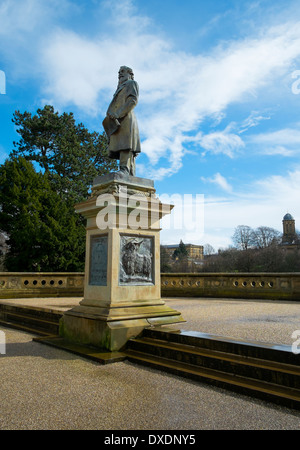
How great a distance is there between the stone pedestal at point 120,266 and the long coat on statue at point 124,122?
76 cm

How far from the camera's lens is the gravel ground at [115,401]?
9.61 feet

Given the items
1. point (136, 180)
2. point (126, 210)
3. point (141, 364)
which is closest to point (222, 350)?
point (141, 364)

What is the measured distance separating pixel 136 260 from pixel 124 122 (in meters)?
2.76

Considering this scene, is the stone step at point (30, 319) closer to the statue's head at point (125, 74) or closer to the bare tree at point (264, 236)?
the statue's head at point (125, 74)

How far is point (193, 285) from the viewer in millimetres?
14875

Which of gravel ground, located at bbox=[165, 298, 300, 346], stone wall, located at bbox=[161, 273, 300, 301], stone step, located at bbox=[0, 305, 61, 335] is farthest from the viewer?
stone wall, located at bbox=[161, 273, 300, 301]

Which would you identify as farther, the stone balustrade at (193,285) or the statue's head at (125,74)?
the stone balustrade at (193,285)

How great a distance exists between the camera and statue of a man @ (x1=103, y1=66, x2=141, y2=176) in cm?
675

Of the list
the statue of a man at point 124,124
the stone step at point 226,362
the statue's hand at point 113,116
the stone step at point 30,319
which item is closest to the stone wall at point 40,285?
the stone step at point 30,319

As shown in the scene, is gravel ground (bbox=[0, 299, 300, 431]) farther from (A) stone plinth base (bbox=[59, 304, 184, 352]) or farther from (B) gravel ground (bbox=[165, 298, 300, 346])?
(A) stone plinth base (bbox=[59, 304, 184, 352])

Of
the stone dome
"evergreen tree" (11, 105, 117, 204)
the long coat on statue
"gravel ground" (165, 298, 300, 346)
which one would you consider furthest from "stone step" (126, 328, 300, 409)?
the stone dome

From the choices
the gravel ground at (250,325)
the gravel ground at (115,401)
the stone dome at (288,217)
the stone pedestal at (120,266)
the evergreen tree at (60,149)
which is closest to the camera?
the gravel ground at (115,401)

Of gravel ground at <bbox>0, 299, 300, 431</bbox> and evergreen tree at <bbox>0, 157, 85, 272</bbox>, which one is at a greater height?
evergreen tree at <bbox>0, 157, 85, 272</bbox>

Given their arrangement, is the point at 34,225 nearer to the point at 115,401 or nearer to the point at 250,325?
the point at 250,325
